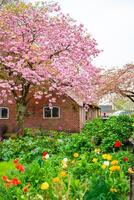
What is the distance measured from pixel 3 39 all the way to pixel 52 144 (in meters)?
15.0

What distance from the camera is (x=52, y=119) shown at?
40438mm

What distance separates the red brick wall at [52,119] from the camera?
39625 mm

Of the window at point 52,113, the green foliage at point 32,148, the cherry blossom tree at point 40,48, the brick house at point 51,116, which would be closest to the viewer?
the green foliage at point 32,148

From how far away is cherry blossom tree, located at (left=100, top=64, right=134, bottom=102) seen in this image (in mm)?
48844

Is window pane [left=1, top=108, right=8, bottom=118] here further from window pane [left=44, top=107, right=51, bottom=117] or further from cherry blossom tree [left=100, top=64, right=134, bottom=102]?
cherry blossom tree [left=100, top=64, right=134, bottom=102]

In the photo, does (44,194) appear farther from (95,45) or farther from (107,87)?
(107,87)

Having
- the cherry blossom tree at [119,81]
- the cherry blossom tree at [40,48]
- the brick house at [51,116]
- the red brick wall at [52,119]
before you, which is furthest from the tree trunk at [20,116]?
the cherry blossom tree at [119,81]

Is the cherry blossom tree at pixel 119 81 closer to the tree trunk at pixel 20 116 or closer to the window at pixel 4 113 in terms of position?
the window at pixel 4 113

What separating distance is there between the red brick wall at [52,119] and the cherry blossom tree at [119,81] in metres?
9.84

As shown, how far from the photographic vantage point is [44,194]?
7.34m

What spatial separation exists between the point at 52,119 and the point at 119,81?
11.8 meters

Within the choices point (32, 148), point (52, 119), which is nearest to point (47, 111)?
point (52, 119)

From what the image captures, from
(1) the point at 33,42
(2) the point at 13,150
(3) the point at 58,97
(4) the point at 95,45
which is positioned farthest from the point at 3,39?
(2) the point at 13,150

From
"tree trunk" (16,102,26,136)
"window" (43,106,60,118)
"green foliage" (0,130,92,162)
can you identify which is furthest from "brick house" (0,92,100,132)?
"green foliage" (0,130,92,162)
